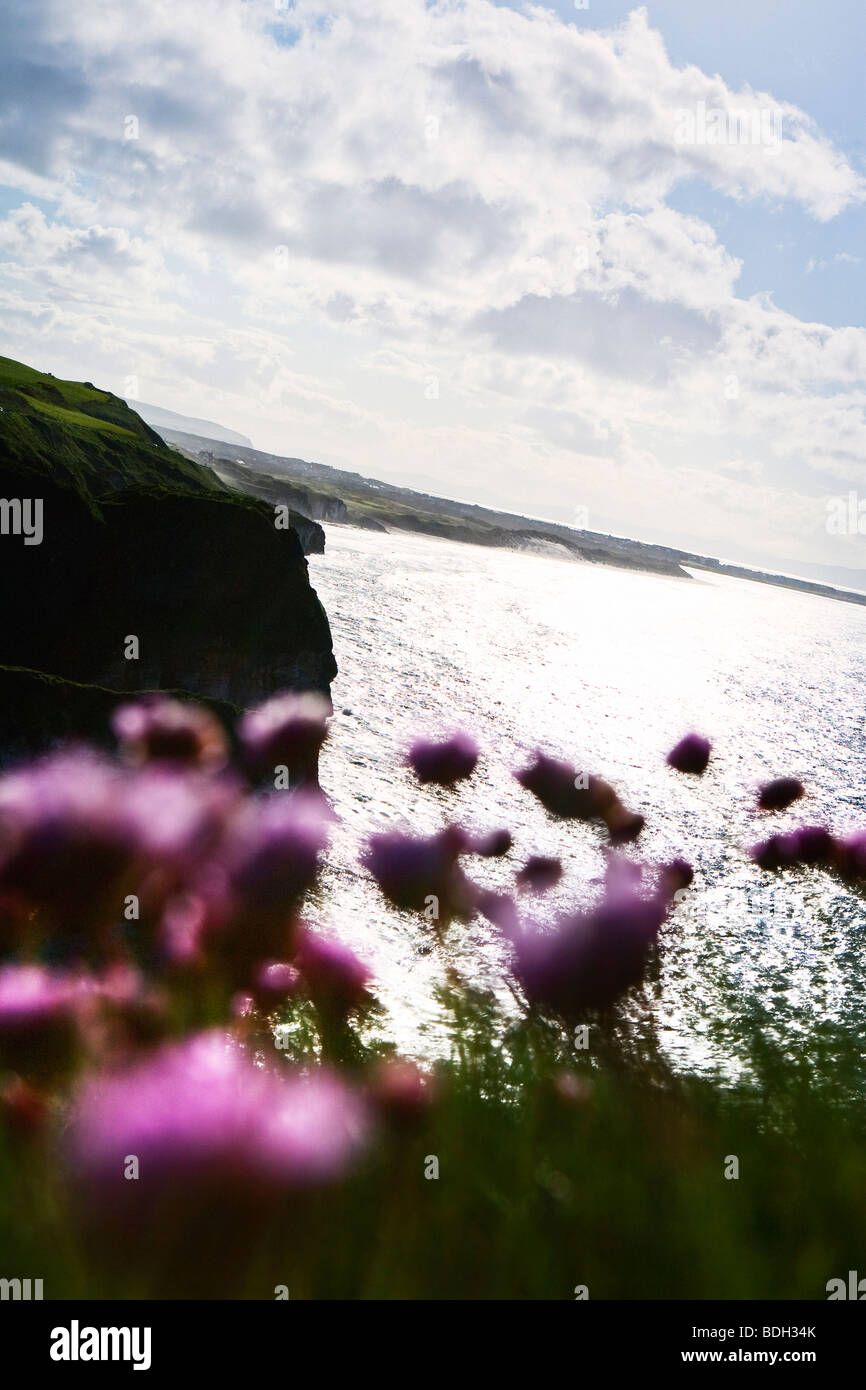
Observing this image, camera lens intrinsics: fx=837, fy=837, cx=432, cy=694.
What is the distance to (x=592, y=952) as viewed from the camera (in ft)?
52.2

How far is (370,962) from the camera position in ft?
44.5

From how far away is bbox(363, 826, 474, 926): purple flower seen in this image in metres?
16.5

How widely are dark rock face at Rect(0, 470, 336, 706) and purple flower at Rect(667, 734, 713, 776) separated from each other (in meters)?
14.6

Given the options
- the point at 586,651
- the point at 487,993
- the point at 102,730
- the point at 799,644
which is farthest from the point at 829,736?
the point at 799,644

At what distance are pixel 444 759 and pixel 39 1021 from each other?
2037cm

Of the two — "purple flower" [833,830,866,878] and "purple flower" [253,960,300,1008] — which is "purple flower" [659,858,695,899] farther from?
"purple flower" [253,960,300,1008]

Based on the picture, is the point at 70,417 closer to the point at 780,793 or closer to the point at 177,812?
the point at 177,812

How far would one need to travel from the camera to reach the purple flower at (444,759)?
80.1ft

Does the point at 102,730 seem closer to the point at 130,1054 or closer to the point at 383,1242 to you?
the point at 130,1054

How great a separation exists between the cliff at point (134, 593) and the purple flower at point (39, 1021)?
4898 mm

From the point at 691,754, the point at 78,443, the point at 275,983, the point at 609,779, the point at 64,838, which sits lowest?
the point at 609,779

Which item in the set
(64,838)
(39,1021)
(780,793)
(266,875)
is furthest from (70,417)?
(39,1021)
